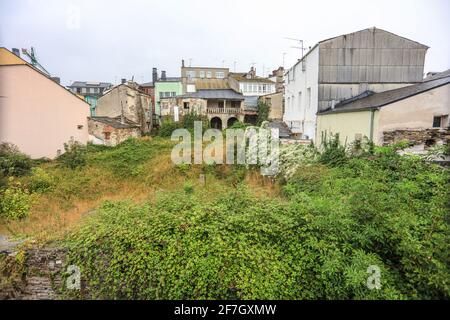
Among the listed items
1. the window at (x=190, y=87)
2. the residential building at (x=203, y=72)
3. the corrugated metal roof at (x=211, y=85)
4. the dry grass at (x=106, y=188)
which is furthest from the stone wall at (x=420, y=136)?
the residential building at (x=203, y=72)

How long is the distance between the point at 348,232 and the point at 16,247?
5804 mm

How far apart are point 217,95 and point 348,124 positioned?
16.2 meters

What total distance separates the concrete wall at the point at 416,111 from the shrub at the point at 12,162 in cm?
1452

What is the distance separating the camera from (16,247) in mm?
4355

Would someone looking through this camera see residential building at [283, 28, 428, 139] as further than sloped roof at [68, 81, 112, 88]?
No

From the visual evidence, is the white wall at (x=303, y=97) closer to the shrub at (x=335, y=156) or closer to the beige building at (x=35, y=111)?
the shrub at (x=335, y=156)

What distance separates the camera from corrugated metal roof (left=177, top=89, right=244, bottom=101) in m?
23.7

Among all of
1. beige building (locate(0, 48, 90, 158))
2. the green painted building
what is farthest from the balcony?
beige building (locate(0, 48, 90, 158))

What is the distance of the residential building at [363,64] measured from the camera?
40.5ft

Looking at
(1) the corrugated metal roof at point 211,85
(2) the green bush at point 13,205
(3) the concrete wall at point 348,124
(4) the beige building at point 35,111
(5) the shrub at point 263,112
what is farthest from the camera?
(1) the corrugated metal roof at point 211,85

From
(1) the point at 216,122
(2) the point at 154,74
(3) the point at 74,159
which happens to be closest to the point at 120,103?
(1) the point at 216,122

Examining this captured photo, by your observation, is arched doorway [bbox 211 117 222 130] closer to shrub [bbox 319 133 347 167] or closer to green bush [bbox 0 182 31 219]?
shrub [bbox 319 133 347 167]

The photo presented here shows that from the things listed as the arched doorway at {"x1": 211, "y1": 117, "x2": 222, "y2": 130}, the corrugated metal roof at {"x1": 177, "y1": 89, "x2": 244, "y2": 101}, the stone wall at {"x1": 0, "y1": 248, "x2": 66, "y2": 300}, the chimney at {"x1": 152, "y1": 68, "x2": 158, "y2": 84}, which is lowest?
the stone wall at {"x1": 0, "y1": 248, "x2": 66, "y2": 300}

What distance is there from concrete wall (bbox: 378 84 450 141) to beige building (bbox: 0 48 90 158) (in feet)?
49.4
